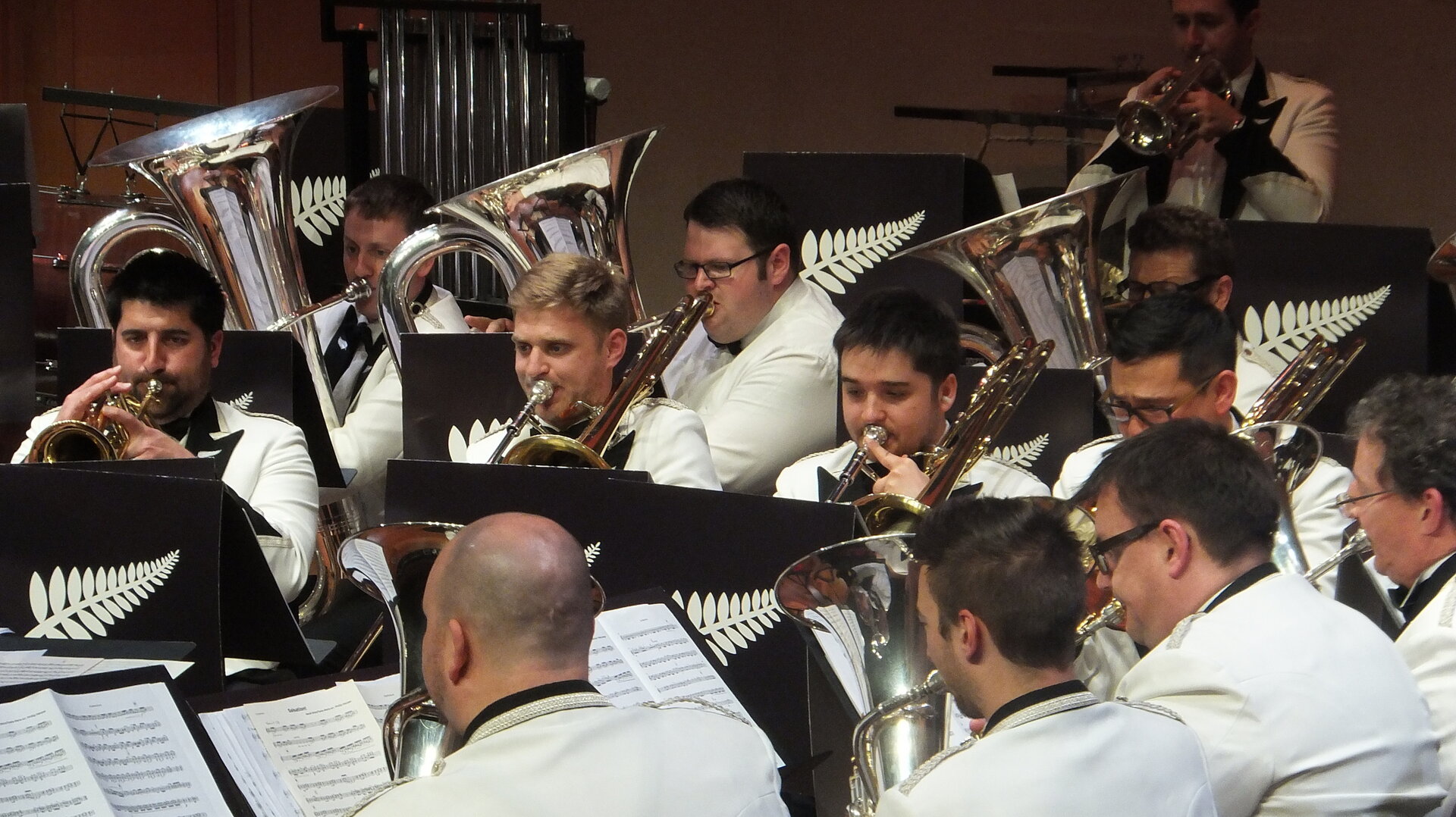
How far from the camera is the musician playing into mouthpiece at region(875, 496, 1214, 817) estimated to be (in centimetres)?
176

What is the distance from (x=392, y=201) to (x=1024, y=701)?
118 inches

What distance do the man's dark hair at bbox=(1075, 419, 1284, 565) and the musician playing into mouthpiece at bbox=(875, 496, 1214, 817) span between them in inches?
10.6

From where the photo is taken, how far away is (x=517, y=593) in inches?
Answer: 73.0

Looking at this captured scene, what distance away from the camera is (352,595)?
3854 millimetres

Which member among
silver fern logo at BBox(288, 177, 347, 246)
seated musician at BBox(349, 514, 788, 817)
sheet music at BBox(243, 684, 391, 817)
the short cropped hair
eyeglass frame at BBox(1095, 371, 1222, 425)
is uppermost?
silver fern logo at BBox(288, 177, 347, 246)

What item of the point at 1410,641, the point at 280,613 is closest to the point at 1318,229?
the point at 1410,641

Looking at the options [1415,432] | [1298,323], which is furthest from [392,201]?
[1415,432]

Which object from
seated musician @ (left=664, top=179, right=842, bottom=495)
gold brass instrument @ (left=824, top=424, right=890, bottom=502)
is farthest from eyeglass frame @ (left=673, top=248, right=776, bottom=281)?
gold brass instrument @ (left=824, top=424, right=890, bottom=502)

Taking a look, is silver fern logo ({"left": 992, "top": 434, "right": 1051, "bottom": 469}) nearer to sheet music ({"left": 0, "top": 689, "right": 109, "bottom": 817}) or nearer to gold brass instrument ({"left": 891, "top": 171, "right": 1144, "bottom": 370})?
gold brass instrument ({"left": 891, "top": 171, "right": 1144, "bottom": 370})

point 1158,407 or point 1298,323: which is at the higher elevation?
point 1298,323

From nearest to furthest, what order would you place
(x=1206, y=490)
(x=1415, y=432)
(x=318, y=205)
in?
(x=1206, y=490) < (x=1415, y=432) < (x=318, y=205)

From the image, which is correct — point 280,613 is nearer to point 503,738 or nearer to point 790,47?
point 503,738

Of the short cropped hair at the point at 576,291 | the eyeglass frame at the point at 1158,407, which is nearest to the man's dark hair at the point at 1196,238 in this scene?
the eyeglass frame at the point at 1158,407

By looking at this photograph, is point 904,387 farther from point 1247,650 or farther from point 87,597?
point 87,597
